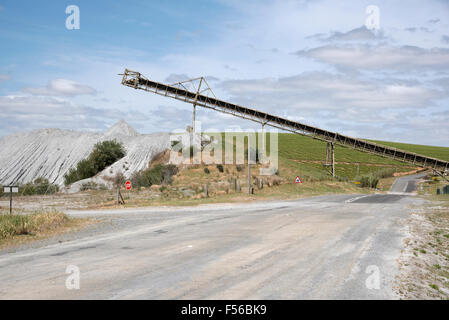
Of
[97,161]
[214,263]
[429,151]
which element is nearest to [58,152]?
[97,161]

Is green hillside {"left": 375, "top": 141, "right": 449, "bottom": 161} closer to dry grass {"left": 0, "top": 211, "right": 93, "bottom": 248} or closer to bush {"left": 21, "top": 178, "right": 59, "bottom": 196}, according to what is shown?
bush {"left": 21, "top": 178, "right": 59, "bottom": 196}

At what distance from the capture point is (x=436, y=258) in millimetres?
11734

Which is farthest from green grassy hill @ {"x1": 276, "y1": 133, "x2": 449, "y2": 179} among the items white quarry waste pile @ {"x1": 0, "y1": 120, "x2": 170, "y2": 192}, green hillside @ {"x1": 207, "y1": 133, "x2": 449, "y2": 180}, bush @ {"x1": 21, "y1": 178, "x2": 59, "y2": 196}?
bush @ {"x1": 21, "y1": 178, "x2": 59, "y2": 196}

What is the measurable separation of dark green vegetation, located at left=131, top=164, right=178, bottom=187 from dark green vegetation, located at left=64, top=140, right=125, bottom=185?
261 inches

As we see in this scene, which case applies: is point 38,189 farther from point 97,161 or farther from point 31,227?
point 31,227

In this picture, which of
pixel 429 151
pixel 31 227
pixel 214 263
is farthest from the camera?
pixel 429 151

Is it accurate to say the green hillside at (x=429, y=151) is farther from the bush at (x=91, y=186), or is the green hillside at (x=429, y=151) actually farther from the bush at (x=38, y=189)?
the bush at (x=38, y=189)

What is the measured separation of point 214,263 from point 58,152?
52192 millimetres

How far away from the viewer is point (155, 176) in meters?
45.5

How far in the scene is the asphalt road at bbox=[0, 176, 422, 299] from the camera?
25.4 feet
